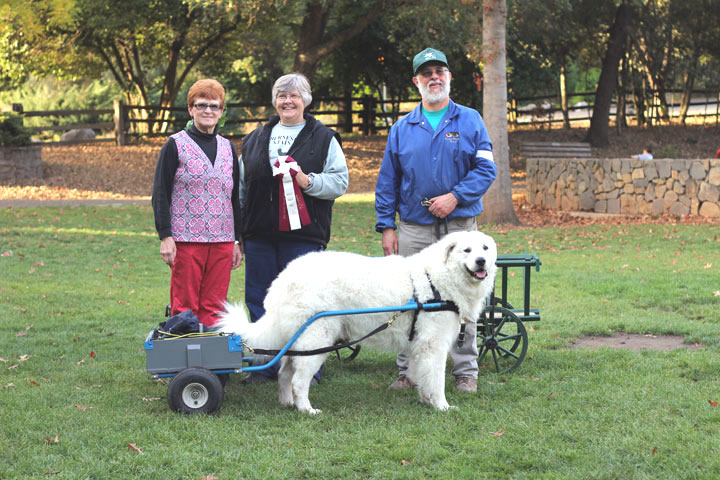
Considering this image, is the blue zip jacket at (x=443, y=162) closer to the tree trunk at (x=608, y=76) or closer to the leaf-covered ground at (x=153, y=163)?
the leaf-covered ground at (x=153, y=163)

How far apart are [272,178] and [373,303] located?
49.5 inches

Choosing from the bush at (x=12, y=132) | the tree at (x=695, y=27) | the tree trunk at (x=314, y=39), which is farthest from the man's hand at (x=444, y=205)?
the tree at (x=695, y=27)

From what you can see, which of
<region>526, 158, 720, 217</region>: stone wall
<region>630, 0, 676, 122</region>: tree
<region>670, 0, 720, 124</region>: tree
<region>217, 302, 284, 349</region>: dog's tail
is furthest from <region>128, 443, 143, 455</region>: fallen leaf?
<region>670, 0, 720, 124</region>: tree

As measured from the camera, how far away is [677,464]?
13.5ft

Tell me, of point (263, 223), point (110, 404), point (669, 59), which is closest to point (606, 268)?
point (263, 223)

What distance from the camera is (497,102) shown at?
52.5 feet

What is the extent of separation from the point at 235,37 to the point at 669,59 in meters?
18.3

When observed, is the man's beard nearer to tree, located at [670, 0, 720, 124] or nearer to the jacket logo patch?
the jacket logo patch

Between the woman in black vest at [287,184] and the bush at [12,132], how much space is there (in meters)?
17.5

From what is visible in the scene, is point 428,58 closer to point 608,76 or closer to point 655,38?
point 608,76

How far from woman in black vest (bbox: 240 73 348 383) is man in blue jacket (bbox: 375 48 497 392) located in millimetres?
456

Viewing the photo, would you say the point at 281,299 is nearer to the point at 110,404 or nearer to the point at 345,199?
the point at 110,404

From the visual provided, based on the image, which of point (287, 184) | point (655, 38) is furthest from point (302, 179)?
point (655, 38)

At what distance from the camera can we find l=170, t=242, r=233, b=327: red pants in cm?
555
